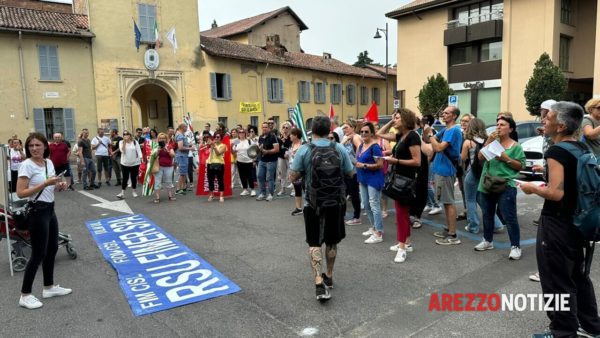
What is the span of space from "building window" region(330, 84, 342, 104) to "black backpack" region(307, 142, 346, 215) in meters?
32.9

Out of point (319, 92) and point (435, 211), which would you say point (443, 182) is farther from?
point (319, 92)

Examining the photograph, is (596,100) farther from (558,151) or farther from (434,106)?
(434,106)

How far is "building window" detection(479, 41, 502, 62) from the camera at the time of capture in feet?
92.6

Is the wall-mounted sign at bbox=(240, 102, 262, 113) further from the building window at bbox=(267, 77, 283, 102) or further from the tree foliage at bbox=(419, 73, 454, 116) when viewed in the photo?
the tree foliage at bbox=(419, 73, 454, 116)

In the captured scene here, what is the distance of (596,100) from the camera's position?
4840 millimetres

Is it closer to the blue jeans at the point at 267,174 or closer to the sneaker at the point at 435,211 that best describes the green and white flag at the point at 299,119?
the blue jeans at the point at 267,174

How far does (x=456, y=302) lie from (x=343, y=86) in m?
34.7

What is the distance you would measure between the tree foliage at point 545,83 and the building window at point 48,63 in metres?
25.9

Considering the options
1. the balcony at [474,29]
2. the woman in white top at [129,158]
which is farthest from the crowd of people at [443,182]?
the balcony at [474,29]

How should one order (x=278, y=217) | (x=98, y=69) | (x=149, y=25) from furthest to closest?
1. (x=149, y=25)
2. (x=98, y=69)
3. (x=278, y=217)

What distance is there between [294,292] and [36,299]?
8.43 feet

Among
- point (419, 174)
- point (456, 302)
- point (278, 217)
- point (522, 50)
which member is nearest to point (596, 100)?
point (419, 174)

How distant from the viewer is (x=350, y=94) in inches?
1518

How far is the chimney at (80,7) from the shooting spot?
23606mm
